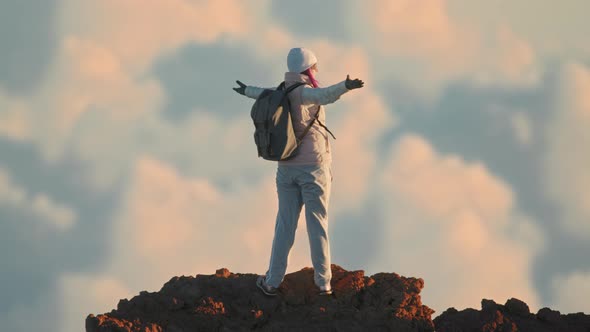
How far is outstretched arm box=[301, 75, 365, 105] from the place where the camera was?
579 inches

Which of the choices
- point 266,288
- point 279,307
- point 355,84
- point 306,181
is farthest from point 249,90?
point 279,307

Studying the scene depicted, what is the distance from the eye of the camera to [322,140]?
15.8m

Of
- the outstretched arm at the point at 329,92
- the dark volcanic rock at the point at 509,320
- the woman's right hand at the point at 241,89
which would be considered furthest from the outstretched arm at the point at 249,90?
the dark volcanic rock at the point at 509,320

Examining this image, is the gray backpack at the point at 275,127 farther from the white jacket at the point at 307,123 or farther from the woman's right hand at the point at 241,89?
the woman's right hand at the point at 241,89

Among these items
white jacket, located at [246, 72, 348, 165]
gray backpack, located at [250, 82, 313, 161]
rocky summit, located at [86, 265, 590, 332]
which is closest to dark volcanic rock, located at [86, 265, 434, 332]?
rocky summit, located at [86, 265, 590, 332]

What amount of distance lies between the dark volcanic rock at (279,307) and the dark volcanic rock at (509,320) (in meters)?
0.41

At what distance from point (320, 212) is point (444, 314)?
2.62m

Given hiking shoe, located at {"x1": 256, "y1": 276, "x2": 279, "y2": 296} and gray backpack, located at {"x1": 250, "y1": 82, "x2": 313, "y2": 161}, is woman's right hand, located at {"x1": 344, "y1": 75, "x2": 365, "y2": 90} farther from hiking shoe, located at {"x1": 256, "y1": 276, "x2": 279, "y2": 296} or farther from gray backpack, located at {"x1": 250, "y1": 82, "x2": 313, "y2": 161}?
hiking shoe, located at {"x1": 256, "y1": 276, "x2": 279, "y2": 296}

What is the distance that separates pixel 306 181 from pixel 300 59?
1.84 m

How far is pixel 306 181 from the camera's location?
1573cm

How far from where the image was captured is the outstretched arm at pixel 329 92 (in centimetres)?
1470

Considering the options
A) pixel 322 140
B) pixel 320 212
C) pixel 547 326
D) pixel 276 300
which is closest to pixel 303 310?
pixel 276 300

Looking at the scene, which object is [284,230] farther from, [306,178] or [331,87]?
[331,87]

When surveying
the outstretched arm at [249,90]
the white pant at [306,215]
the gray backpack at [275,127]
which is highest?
the outstretched arm at [249,90]
